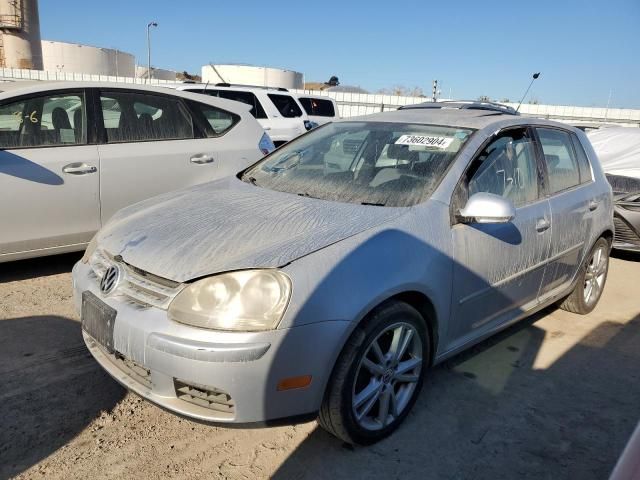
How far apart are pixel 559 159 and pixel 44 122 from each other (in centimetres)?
389

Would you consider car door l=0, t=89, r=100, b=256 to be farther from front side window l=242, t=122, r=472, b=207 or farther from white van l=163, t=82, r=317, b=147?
white van l=163, t=82, r=317, b=147

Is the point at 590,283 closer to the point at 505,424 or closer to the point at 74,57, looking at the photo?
the point at 505,424

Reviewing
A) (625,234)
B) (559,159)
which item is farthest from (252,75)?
(559,159)

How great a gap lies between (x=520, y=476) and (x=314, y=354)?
1.14 meters

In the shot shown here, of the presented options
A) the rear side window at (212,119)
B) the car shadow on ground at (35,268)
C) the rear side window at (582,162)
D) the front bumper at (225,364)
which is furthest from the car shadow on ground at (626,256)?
the car shadow on ground at (35,268)

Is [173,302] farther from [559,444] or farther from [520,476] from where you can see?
[559,444]

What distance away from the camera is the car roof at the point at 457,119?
3.24 metres

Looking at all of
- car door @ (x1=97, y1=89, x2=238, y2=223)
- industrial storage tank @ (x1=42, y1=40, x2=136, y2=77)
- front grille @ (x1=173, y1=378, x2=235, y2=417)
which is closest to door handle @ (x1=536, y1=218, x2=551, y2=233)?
front grille @ (x1=173, y1=378, x2=235, y2=417)

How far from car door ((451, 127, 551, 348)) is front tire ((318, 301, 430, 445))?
13.6 inches

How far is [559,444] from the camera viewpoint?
2.62 metres

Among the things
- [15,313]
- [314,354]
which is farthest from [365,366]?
[15,313]

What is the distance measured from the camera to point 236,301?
2.09m

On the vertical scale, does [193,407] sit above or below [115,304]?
below

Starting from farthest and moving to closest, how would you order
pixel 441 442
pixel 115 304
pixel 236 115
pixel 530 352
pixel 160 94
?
→ 1. pixel 236 115
2. pixel 160 94
3. pixel 530 352
4. pixel 441 442
5. pixel 115 304
